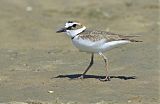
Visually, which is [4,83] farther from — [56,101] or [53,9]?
[53,9]

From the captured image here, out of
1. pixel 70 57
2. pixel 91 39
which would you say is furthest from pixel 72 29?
pixel 70 57

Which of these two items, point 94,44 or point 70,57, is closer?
point 94,44

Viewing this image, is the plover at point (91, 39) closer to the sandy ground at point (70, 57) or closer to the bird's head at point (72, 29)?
the bird's head at point (72, 29)

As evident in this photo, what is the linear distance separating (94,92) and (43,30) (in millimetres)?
7396

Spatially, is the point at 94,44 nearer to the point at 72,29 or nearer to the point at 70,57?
the point at 72,29

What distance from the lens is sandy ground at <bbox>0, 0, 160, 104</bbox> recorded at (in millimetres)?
8828

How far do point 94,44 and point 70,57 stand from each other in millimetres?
2724

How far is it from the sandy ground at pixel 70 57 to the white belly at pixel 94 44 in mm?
546

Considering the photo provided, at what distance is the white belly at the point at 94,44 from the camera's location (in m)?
9.44

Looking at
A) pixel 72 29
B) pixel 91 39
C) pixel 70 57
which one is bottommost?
pixel 70 57

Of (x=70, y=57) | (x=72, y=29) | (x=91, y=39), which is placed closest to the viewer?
(x=91, y=39)

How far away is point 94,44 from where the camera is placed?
31.0 feet

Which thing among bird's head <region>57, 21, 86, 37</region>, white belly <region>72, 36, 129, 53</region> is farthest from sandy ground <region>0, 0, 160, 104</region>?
bird's head <region>57, 21, 86, 37</region>

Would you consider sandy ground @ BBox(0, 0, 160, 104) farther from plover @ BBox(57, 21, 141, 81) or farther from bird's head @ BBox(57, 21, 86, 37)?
bird's head @ BBox(57, 21, 86, 37)
